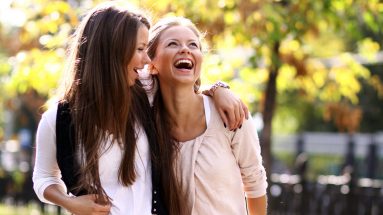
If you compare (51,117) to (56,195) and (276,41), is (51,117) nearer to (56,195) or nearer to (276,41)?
(56,195)

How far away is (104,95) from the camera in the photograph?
356 cm

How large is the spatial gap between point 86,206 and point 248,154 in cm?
77

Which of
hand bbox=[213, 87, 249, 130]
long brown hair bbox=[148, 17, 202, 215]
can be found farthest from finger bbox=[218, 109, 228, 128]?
long brown hair bbox=[148, 17, 202, 215]

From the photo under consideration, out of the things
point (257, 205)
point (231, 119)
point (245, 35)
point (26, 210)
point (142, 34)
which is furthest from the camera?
point (26, 210)

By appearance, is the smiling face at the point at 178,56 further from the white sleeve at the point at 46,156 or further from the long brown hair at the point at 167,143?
the white sleeve at the point at 46,156

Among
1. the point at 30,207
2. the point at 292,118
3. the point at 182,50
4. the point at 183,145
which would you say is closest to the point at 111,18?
the point at 182,50

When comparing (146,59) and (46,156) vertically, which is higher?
(146,59)

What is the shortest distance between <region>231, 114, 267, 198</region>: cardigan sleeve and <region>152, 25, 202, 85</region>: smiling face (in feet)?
1.02

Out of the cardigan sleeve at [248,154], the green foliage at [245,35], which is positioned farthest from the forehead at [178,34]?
the green foliage at [245,35]

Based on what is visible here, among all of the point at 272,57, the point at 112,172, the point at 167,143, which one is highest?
the point at 272,57

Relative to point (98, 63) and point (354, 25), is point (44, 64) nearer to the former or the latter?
point (354, 25)

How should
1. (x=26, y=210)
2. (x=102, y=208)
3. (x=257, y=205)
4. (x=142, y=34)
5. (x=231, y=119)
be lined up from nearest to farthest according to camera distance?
1. (x=102, y=208)
2. (x=142, y=34)
3. (x=231, y=119)
4. (x=257, y=205)
5. (x=26, y=210)

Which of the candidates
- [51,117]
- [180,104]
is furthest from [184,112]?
[51,117]

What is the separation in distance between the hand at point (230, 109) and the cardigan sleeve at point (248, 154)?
37 mm
